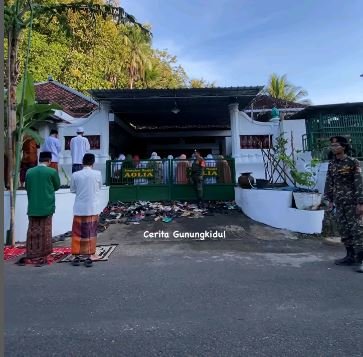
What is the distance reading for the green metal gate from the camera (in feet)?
37.9

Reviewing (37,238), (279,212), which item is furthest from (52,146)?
(279,212)

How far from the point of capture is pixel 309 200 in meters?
7.81

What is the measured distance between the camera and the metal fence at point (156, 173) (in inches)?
459

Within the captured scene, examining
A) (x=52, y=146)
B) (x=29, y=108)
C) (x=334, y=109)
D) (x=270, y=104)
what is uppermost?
(x=270, y=104)

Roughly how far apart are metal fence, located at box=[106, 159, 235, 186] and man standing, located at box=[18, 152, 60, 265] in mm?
5887

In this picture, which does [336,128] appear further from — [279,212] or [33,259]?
[33,259]

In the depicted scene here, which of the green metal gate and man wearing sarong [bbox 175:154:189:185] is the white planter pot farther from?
man wearing sarong [bbox 175:154:189:185]

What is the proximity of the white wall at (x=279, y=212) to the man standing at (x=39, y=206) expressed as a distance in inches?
209

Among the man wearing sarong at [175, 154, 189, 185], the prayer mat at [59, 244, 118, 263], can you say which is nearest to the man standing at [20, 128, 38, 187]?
the prayer mat at [59, 244, 118, 263]

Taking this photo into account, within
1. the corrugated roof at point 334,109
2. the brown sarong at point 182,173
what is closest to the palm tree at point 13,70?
the brown sarong at point 182,173

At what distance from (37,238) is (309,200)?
225 inches

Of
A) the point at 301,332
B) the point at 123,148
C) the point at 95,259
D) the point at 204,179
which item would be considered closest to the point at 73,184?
the point at 95,259

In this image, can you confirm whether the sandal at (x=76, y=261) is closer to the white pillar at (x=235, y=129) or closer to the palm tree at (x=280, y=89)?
the white pillar at (x=235, y=129)

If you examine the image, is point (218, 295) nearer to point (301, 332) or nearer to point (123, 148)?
point (301, 332)
